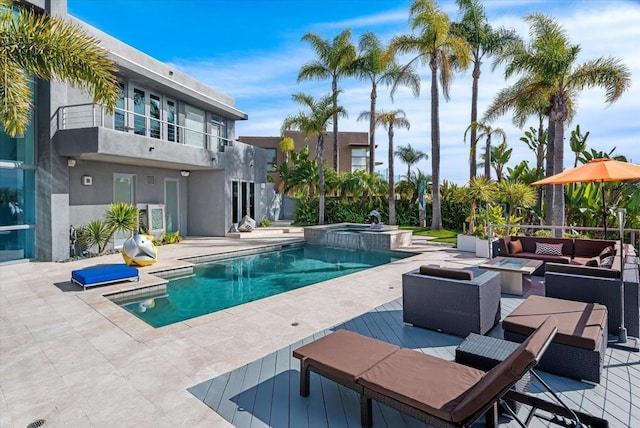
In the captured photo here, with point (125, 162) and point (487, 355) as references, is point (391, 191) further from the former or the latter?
point (487, 355)

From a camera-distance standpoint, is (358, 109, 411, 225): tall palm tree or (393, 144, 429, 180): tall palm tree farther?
(393, 144, 429, 180): tall palm tree

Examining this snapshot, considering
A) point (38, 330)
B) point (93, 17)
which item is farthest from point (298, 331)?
point (93, 17)

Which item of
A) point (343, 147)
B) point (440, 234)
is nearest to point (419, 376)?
point (440, 234)

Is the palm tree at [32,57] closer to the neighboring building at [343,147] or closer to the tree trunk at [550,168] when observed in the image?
the tree trunk at [550,168]

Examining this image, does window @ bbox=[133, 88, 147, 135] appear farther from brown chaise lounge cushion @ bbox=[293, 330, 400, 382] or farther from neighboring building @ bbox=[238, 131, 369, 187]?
neighboring building @ bbox=[238, 131, 369, 187]

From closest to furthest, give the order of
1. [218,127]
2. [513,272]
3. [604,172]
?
1. [604,172]
2. [513,272]
3. [218,127]

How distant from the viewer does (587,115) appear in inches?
645

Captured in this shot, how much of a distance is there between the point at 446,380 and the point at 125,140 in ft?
43.0

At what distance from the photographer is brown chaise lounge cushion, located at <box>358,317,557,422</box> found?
8.19 ft

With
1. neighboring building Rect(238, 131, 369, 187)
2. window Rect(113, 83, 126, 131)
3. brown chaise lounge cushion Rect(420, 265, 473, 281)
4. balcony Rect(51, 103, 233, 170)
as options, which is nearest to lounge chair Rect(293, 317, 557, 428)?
brown chaise lounge cushion Rect(420, 265, 473, 281)

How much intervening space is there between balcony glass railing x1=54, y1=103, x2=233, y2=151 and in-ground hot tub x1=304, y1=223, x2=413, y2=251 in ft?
22.4

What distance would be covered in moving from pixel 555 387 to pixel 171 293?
26.6ft

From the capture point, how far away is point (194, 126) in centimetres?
1911

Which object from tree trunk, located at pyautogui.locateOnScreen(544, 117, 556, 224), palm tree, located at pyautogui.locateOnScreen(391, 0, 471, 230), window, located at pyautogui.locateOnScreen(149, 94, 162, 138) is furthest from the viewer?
palm tree, located at pyautogui.locateOnScreen(391, 0, 471, 230)
